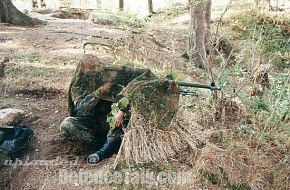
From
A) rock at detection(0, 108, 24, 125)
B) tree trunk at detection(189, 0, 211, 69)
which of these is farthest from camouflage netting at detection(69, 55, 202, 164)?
tree trunk at detection(189, 0, 211, 69)

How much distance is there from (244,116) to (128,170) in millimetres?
1961

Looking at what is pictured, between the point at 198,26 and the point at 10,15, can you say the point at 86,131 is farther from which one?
the point at 10,15

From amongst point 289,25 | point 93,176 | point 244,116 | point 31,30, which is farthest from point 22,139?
point 289,25

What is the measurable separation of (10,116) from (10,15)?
20.6 feet

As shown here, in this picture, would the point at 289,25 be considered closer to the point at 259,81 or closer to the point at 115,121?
the point at 259,81

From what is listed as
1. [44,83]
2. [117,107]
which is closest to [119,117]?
[117,107]

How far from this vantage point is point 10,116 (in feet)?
16.4

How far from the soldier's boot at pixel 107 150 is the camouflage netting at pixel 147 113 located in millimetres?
233

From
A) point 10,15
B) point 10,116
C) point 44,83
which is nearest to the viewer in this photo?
point 10,116

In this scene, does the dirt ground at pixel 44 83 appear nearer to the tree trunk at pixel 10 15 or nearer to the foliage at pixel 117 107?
the tree trunk at pixel 10 15

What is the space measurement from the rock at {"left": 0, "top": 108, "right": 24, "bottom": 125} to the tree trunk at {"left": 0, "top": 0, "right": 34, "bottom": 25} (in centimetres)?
596

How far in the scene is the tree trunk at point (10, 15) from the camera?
33.2 ft

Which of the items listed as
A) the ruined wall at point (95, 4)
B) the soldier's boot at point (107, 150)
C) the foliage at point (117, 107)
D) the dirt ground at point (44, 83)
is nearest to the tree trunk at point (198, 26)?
the dirt ground at point (44, 83)

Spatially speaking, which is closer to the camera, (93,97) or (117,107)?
(117,107)
